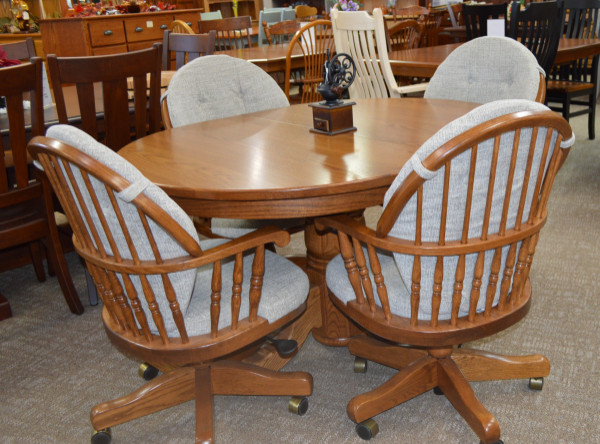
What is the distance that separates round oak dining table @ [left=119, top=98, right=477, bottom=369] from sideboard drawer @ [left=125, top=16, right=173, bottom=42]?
4.42 metres

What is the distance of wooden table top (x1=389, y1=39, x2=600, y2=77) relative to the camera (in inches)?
132

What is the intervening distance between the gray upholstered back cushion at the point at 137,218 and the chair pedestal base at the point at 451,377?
1.89 feet

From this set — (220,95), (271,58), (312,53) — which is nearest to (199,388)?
(220,95)

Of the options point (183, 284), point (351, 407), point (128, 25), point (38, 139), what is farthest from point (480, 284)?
point (128, 25)

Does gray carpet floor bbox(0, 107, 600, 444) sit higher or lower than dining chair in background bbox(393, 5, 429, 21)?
lower

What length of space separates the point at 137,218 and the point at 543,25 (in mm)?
2994

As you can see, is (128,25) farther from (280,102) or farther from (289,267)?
(289,267)

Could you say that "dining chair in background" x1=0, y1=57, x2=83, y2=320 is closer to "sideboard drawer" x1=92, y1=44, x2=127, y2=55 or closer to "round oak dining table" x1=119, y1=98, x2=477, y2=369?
"round oak dining table" x1=119, y1=98, x2=477, y2=369

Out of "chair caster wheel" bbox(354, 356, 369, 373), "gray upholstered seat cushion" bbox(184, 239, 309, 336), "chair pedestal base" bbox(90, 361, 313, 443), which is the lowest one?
"chair caster wheel" bbox(354, 356, 369, 373)

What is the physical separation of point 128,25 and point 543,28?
430 cm

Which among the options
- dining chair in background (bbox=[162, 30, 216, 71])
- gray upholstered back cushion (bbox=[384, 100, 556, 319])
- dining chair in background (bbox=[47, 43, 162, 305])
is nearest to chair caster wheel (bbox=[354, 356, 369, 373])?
gray upholstered back cushion (bbox=[384, 100, 556, 319])

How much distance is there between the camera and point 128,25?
245 inches

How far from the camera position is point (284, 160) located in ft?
5.43

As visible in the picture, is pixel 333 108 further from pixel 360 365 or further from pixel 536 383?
pixel 536 383
